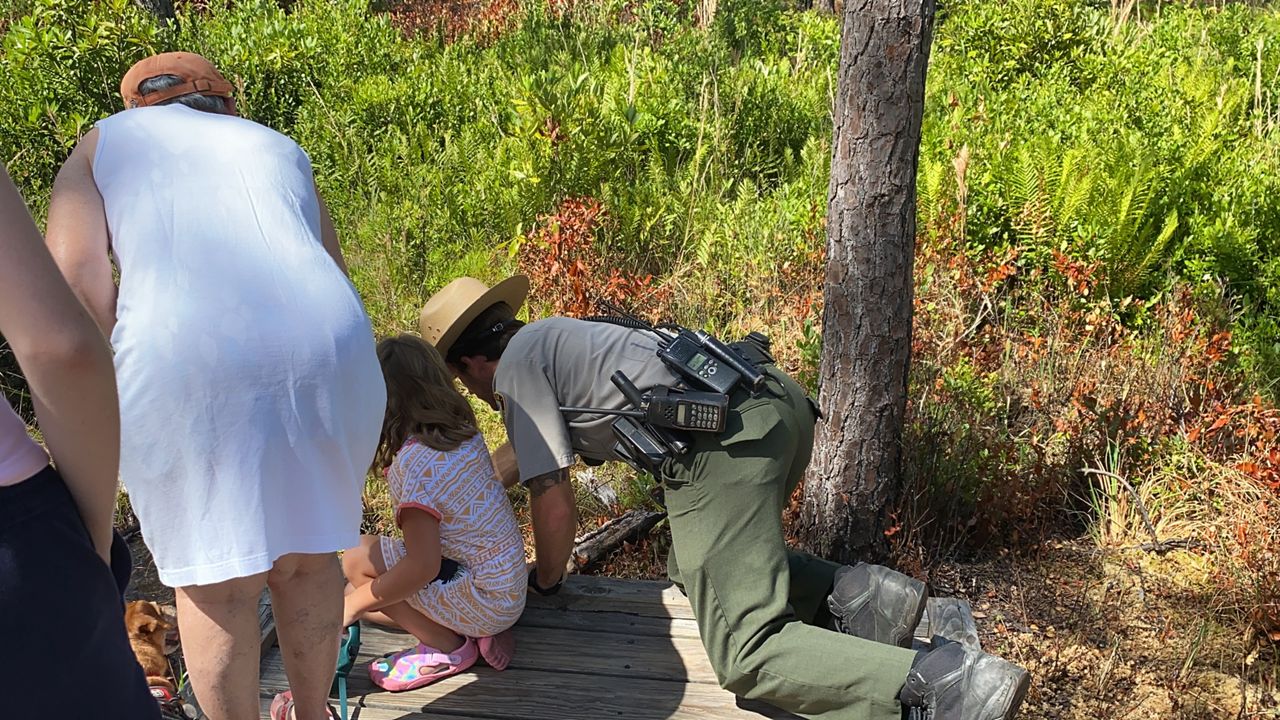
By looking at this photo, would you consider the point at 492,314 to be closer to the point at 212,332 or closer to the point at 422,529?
the point at 422,529

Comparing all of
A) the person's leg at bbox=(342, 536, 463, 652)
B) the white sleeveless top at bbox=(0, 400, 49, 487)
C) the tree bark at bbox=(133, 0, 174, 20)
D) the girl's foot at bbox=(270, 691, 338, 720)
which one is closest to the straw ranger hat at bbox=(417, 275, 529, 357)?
the person's leg at bbox=(342, 536, 463, 652)

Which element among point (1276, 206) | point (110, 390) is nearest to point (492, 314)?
point (110, 390)

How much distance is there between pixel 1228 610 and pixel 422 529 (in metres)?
2.66

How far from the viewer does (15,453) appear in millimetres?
1479

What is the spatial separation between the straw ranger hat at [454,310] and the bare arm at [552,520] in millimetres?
492

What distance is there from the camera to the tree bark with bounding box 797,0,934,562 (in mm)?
3375

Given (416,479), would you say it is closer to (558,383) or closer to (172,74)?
(558,383)

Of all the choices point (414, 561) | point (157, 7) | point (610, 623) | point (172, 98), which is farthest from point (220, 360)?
point (157, 7)

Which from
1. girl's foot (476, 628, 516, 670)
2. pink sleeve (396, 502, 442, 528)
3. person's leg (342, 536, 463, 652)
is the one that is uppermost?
pink sleeve (396, 502, 442, 528)

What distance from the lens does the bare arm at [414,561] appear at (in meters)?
2.93

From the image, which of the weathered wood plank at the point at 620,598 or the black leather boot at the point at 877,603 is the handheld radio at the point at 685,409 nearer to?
the black leather boot at the point at 877,603

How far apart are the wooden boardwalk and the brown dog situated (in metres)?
0.28

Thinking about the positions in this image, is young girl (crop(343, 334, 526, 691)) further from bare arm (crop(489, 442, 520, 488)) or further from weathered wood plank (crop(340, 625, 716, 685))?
bare arm (crop(489, 442, 520, 488))

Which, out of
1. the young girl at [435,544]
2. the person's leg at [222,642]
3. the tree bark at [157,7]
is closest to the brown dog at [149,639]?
the young girl at [435,544]
